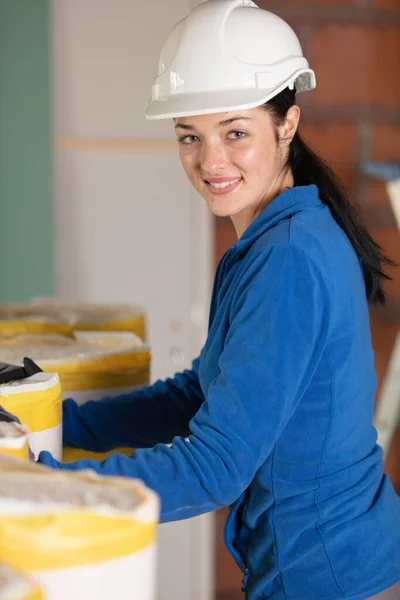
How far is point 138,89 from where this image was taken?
2.35 metres

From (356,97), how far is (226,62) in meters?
1.39

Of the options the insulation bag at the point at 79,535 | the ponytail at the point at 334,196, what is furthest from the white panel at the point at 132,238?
the insulation bag at the point at 79,535

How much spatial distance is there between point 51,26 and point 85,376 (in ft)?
4.11

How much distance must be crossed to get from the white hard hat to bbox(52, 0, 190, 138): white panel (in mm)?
1172

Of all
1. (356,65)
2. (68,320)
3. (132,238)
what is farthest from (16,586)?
(356,65)

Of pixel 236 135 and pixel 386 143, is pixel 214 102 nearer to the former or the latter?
pixel 236 135

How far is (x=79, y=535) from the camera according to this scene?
0.62 metres

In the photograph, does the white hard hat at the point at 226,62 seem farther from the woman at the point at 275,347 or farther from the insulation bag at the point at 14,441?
the insulation bag at the point at 14,441

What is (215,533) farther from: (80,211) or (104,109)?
(104,109)

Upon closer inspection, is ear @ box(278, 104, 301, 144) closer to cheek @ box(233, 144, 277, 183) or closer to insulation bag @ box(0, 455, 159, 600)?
cheek @ box(233, 144, 277, 183)

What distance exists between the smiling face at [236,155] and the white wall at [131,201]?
1.13 meters

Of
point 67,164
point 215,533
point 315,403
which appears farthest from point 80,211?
point 315,403

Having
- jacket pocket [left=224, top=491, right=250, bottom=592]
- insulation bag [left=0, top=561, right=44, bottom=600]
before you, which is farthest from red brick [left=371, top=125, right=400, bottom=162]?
insulation bag [left=0, top=561, right=44, bottom=600]

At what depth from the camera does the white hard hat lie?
3.75 ft
